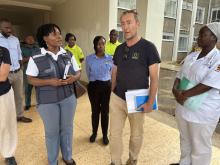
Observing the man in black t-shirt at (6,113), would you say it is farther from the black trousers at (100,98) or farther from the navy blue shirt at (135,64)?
the navy blue shirt at (135,64)

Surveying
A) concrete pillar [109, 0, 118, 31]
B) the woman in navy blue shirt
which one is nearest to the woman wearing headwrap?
A: the woman in navy blue shirt

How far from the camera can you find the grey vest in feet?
5.46

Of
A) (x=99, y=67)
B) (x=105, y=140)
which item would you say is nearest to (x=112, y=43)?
(x=99, y=67)

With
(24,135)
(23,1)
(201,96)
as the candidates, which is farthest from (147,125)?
(23,1)

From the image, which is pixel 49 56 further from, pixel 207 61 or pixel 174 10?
pixel 174 10

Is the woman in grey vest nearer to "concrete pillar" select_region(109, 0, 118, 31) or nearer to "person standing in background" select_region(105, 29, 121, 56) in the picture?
"person standing in background" select_region(105, 29, 121, 56)

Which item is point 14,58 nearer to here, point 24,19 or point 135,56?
point 135,56

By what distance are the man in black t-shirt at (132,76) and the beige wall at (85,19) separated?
320cm

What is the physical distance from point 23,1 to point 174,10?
34.7 feet

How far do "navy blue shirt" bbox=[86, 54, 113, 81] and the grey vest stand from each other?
1.98ft

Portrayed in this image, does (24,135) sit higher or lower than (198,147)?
lower

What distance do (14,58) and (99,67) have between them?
56.5 inches

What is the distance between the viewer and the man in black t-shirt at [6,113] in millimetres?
1815

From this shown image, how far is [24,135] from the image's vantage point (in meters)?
2.75
